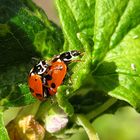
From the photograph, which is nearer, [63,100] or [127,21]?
[63,100]

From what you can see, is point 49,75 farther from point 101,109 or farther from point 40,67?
point 101,109

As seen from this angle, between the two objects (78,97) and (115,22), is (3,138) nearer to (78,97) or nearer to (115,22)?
(78,97)

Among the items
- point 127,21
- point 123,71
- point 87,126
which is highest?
point 127,21

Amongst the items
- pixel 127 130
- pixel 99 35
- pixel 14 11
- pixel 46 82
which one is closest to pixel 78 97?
pixel 46 82

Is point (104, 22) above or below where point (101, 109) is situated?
above

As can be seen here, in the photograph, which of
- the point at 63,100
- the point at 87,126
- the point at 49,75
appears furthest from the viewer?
the point at 49,75

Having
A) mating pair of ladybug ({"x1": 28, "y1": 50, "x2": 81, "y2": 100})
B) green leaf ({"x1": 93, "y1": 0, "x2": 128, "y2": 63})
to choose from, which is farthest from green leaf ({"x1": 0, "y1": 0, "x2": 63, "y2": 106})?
green leaf ({"x1": 93, "y1": 0, "x2": 128, "y2": 63})

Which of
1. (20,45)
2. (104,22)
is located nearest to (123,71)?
(104,22)
